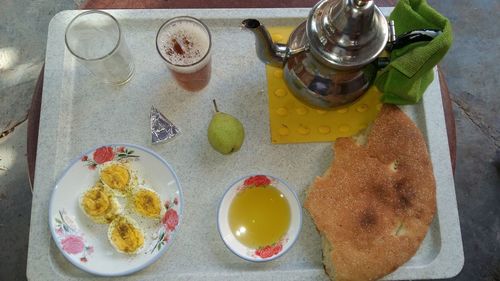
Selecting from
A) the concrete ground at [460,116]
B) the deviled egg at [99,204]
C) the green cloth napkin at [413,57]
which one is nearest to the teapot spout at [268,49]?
the green cloth napkin at [413,57]

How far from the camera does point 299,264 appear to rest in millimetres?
1020

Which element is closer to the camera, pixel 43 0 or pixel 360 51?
pixel 360 51

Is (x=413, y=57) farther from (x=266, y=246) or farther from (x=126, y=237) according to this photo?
(x=126, y=237)

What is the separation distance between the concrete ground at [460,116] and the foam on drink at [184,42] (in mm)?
964

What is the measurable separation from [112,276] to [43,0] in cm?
134

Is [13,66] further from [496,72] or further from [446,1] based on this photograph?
[496,72]

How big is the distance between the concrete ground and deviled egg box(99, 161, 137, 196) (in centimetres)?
78

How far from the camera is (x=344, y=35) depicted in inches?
32.5

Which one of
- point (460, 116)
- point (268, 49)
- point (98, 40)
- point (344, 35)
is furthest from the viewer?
point (460, 116)

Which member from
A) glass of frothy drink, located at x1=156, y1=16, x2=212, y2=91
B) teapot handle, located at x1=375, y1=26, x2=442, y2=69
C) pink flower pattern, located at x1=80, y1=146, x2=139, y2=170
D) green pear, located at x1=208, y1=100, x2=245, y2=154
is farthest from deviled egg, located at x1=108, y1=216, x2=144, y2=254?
teapot handle, located at x1=375, y1=26, x2=442, y2=69

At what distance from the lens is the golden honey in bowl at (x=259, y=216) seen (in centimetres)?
100

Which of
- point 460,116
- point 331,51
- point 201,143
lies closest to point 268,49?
point 331,51

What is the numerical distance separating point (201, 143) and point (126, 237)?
0.28 m

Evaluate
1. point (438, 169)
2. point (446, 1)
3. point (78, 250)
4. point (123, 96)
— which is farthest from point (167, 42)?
point (446, 1)
